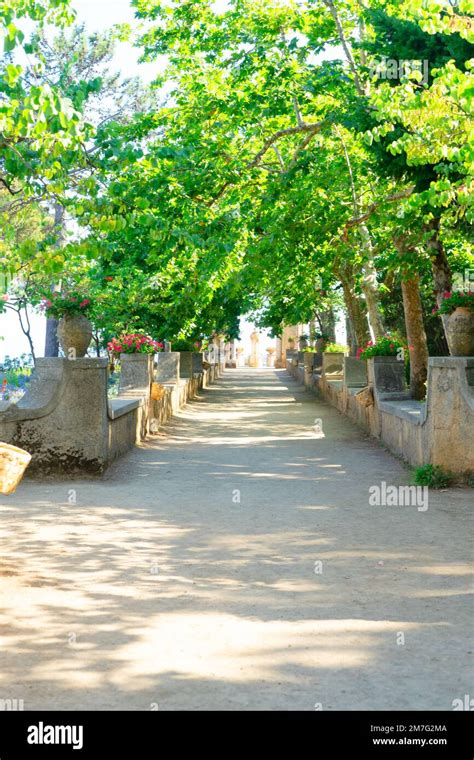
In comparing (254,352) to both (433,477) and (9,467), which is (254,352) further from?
(9,467)

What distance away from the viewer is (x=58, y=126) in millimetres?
6578

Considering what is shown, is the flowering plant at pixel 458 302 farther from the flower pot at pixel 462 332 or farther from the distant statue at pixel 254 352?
the distant statue at pixel 254 352

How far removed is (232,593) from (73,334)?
707 cm

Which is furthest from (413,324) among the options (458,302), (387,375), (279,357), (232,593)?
(279,357)

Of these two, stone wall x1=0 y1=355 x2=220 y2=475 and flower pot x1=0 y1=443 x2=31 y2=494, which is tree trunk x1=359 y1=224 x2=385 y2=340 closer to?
stone wall x1=0 y1=355 x2=220 y2=475

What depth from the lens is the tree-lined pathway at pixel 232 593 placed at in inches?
173

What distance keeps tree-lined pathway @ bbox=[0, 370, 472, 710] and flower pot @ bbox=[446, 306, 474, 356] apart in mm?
1767

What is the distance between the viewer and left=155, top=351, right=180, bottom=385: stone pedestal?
73.4ft

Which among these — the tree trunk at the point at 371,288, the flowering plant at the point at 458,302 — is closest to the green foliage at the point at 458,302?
the flowering plant at the point at 458,302

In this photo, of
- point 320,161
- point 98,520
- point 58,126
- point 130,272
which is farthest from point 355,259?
point 58,126

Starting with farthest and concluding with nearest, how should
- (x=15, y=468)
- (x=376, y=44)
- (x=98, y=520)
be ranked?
(x=376, y=44)
(x=98, y=520)
(x=15, y=468)

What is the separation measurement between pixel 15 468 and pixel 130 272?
19.9 meters

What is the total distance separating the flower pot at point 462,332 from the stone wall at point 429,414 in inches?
16.3
